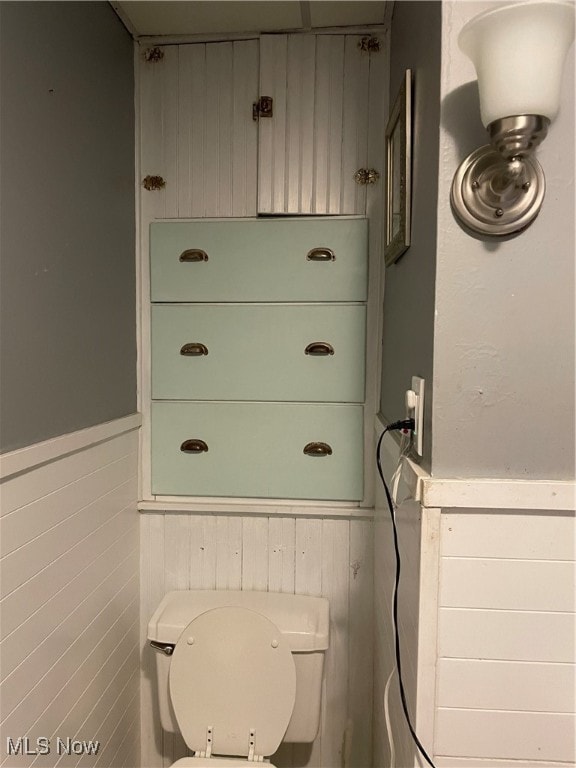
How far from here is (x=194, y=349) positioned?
1.47m

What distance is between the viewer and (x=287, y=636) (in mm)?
1324

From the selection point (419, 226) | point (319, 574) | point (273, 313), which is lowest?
point (319, 574)

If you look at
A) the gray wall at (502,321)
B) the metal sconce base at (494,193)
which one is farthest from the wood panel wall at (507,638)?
the metal sconce base at (494,193)

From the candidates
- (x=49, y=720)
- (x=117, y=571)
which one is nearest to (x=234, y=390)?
(x=117, y=571)

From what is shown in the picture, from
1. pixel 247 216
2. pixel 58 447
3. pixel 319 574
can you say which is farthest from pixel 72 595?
pixel 247 216

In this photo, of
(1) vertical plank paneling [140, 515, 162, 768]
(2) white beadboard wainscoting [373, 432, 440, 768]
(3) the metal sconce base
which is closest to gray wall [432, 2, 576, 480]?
(3) the metal sconce base

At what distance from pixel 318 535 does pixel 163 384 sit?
0.68 m

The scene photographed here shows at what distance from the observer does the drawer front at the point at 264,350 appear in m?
1.44

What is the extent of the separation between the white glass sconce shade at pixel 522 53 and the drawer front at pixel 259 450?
948 mm

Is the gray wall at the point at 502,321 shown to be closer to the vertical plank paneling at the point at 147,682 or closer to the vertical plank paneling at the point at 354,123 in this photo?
the vertical plank paneling at the point at 354,123

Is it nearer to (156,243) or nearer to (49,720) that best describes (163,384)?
(156,243)

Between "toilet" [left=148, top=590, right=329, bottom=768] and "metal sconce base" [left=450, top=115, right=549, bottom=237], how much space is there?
113 centimetres

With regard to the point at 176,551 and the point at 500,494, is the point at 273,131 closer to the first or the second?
the point at 500,494

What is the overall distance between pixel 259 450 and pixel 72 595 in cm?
63
